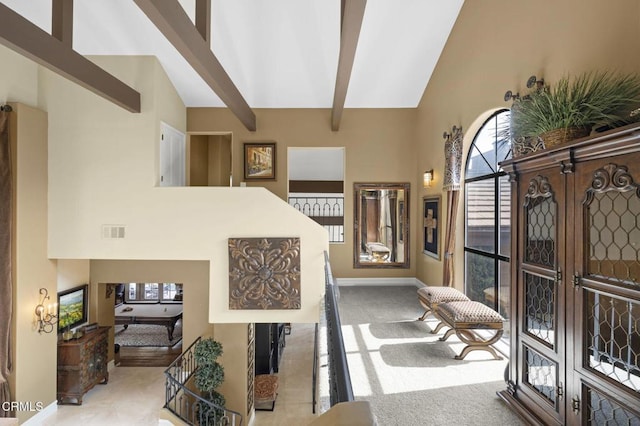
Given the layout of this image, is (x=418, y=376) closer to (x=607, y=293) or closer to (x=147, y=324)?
(x=607, y=293)

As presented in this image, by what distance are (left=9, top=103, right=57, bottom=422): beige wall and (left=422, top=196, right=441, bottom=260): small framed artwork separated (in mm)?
5887

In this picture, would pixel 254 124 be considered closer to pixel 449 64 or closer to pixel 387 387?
pixel 449 64

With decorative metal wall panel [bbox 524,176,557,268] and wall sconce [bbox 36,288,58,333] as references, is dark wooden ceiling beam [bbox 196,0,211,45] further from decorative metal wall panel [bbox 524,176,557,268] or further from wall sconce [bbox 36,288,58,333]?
wall sconce [bbox 36,288,58,333]

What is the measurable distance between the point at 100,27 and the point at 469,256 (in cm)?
604

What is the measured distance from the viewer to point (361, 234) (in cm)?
634

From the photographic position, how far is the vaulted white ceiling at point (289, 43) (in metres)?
4.29

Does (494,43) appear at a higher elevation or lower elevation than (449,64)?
lower

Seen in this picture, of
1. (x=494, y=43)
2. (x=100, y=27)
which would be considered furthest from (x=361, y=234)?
(x=100, y=27)

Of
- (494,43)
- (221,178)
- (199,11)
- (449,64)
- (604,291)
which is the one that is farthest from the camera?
(221,178)

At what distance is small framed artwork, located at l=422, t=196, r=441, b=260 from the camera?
5090mm

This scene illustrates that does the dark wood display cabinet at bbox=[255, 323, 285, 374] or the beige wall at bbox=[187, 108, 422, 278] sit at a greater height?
the beige wall at bbox=[187, 108, 422, 278]

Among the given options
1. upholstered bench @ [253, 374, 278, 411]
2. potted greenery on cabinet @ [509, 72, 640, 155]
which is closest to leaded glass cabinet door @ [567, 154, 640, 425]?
potted greenery on cabinet @ [509, 72, 640, 155]

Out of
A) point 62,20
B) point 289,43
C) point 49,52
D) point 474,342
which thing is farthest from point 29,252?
point 474,342

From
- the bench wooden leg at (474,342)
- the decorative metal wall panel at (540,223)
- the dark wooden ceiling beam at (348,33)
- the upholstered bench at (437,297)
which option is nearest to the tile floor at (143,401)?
the upholstered bench at (437,297)
